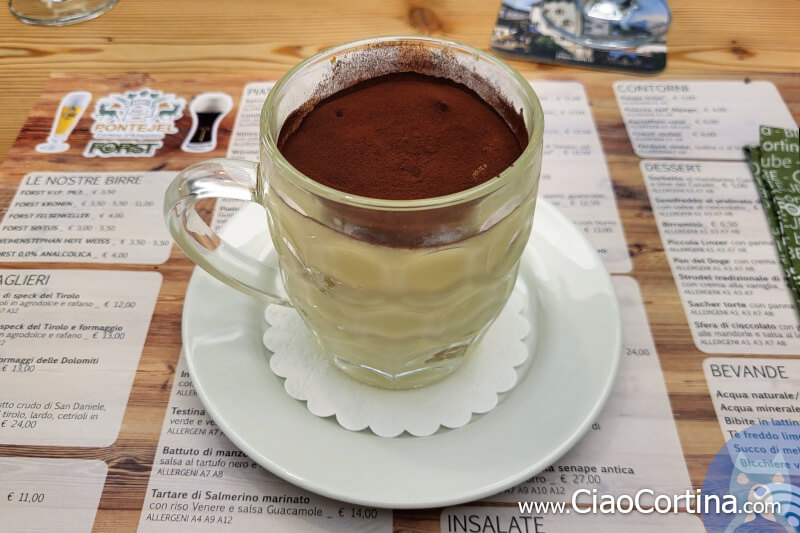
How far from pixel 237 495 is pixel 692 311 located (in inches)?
22.1

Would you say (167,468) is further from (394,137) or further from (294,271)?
(394,137)

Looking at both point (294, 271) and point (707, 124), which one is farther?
point (707, 124)

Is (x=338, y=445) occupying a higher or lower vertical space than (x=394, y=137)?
lower

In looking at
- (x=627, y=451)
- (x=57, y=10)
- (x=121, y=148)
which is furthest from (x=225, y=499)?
(x=57, y=10)

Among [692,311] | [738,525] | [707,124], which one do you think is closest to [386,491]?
[738,525]

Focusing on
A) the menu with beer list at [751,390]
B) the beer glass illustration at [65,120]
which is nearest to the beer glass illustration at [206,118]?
the beer glass illustration at [65,120]

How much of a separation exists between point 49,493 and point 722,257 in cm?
83

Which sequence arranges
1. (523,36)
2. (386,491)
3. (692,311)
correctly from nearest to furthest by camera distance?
(386,491) < (692,311) < (523,36)

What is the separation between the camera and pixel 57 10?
4.34 ft

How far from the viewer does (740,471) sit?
1.98 feet

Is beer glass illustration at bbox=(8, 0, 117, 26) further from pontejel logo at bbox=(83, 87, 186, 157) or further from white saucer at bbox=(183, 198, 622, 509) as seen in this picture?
white saucer at bbox=(183, 198, 622, 509)

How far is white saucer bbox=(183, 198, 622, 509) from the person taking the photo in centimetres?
53

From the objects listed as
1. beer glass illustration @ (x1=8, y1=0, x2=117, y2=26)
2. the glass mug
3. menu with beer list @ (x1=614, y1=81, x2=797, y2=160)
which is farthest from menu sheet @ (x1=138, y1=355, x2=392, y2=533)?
beer glass illustration @ (x1=8, y1=0, x2=117, y2=26)

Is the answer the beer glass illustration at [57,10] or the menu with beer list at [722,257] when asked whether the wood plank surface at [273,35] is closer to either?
the beer glass illustration at [57,10]
